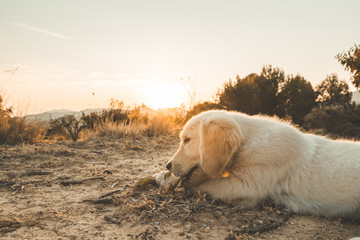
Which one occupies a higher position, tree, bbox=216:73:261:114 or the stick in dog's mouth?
tree, bbox=216:73:261:114

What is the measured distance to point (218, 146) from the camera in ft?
8.16

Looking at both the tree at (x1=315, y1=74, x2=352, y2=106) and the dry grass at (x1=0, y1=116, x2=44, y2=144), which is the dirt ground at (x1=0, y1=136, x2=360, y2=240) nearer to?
the dry grass at (x1=0, y1=116, x2=44, y2=144)

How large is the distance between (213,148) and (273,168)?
647mm

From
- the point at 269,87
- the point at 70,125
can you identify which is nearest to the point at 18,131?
the point at 70,125

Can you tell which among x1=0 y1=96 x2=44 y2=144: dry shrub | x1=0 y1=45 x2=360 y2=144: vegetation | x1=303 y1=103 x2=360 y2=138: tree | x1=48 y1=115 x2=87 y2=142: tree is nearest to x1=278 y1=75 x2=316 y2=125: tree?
x1=0 y1=45 x2=360 y2=144: vegetation

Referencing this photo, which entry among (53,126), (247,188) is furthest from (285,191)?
(53,126)

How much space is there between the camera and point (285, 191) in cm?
245

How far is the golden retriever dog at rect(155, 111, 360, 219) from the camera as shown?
2.28 meters

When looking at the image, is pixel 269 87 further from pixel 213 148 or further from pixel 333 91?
pixel 213 148

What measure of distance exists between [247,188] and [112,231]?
1.34 metres

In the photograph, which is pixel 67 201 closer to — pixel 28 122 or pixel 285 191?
pixel 285 191

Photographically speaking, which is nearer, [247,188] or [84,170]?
[247,188]

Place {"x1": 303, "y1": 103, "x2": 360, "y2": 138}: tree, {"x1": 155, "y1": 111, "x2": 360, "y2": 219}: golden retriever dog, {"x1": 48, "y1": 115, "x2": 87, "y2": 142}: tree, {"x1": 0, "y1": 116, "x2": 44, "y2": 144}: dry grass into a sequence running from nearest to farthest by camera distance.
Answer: {"x1": 155, "y1": 111, "x2": 360, "y2": 219}: golden retriever dog, {"x1": 0, "y1": 116, "x2": 44, "y2": 144}: dry grass, {"x1": 48, "y1": 115, "x2": 87, "y2": 142}: tree, {"x1": 303, "y1": 103, "x2": 360, "y2": 138}: tree

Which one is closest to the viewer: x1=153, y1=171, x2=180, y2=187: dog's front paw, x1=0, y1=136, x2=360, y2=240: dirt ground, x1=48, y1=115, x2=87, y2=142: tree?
x1=0, y1=136, x2=360, y2=240: dirt ground
